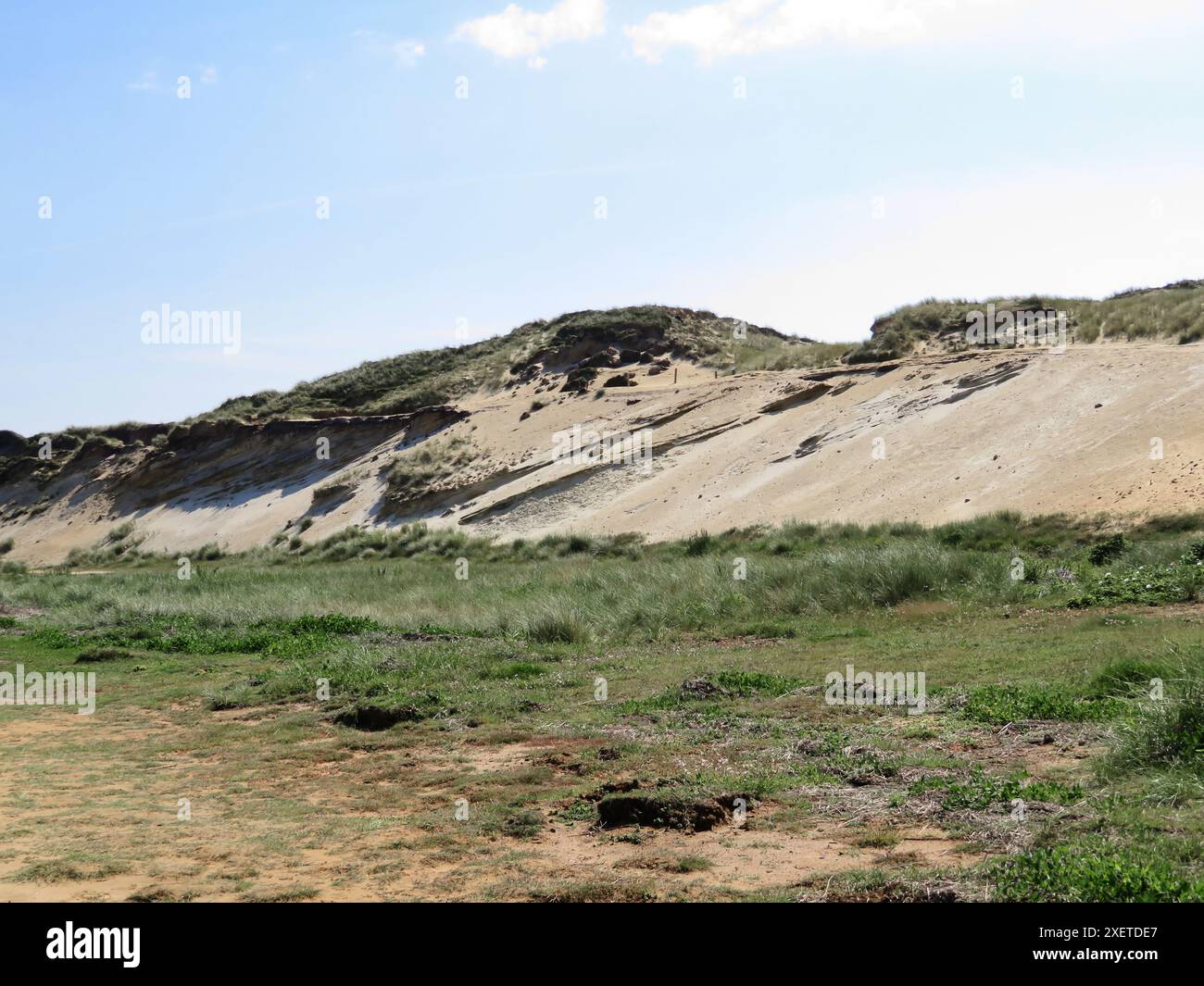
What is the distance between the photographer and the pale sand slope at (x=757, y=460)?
86.4ft

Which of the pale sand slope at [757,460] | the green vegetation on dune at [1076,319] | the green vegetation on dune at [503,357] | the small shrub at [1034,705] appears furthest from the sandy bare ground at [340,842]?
the green vegetation on dune at [503,357]

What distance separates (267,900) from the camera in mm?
5980

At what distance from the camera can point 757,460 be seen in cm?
3534

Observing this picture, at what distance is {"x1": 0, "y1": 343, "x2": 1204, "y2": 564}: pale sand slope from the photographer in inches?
1037

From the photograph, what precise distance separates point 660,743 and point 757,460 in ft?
86.9

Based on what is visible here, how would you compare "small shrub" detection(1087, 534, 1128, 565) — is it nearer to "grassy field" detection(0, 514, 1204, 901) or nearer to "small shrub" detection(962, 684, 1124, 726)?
"grassy field" detection(0, 514, 1204, 901)

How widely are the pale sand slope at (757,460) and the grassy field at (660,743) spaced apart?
6.17m

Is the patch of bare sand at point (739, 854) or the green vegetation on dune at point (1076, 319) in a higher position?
the green vegetation on dune at point (1076, 319)

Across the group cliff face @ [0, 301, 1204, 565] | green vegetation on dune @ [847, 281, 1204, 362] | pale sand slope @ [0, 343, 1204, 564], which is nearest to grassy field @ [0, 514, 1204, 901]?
pale sand slope @ [0, 343, 1204, 564]

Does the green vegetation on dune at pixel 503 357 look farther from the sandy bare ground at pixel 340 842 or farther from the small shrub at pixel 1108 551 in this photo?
the sandy bare ground at pixel 340 842

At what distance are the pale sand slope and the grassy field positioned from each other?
20.2 ft

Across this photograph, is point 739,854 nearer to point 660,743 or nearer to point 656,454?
point 660,743

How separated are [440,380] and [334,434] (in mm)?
7270
